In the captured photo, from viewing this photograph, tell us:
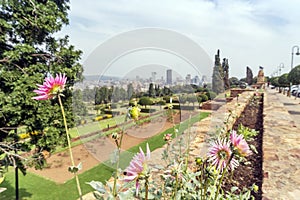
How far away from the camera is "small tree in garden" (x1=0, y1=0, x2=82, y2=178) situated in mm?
2631

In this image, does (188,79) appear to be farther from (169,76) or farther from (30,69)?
(30,69)

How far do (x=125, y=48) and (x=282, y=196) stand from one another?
145 cm

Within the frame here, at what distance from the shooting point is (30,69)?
9.22ft

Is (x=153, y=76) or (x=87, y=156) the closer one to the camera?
(x=153, y=76)

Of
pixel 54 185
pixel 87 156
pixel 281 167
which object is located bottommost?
pixel 54 185

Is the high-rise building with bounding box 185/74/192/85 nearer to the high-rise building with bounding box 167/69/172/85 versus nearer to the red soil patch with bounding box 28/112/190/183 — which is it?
the high-rise building with bounding box 167/69/172/85

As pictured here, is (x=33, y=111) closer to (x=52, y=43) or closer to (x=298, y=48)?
(x=52, y=43)

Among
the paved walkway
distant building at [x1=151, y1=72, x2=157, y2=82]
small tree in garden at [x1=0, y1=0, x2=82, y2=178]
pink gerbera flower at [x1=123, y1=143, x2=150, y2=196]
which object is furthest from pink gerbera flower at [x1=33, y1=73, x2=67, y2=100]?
small tree in garden at [x1=0, y1=0, x2=82, y2=178]

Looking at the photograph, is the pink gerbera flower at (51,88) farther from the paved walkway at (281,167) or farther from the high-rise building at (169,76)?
the high-rise building at (169,76)

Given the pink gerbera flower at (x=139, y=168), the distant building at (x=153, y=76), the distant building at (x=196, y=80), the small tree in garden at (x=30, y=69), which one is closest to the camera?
the pink gerbera flower at (x=139, y=168)

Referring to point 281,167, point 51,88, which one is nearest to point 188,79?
point 281,167

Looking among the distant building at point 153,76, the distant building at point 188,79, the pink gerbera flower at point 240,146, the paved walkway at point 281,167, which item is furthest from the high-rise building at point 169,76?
the pink gerbera flower at point 240,146

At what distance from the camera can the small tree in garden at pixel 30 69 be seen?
2.63m

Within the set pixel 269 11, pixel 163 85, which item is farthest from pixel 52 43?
pixel 269 11
